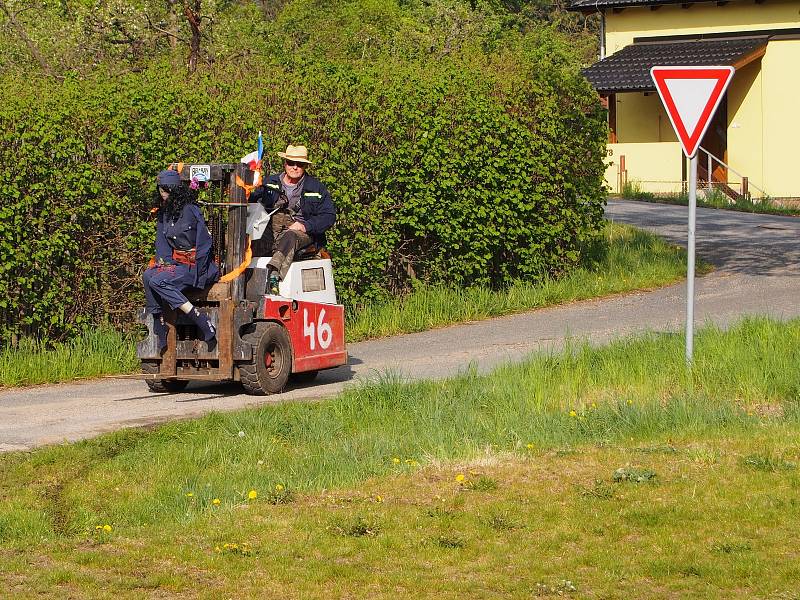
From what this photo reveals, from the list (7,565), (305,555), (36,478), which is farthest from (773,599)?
(36,478)

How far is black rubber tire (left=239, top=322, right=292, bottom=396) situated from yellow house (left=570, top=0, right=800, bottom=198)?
23.7 metres

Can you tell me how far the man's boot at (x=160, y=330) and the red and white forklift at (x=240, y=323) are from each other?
0.04 meters

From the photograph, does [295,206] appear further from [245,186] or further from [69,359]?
[69,359]

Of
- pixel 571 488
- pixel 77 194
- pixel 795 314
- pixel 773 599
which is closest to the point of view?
pixel 773 599

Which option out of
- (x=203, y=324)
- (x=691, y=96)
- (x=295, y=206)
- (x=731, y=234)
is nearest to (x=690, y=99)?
(x=691, y=96)

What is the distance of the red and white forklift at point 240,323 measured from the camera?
12180mm

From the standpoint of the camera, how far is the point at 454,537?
292 inches

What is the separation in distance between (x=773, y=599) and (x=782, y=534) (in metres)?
1.03

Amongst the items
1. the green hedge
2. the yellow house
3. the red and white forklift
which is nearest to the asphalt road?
the red and white forklift

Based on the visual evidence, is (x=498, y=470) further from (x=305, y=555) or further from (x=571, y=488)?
(x=305, y=555)

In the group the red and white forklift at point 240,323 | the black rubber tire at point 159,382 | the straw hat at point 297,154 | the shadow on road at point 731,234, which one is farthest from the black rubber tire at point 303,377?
the shadow on road at point 731,234

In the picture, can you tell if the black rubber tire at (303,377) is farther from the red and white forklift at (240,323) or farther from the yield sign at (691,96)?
the yield sign at (691,96)

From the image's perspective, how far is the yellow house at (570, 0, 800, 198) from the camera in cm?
3534

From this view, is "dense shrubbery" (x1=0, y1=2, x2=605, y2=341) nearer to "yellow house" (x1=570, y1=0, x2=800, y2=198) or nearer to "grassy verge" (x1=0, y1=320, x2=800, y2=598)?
"grassy verge" (x1=0, y1=320, x2=800, y2=598)
